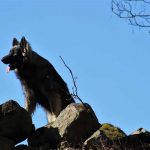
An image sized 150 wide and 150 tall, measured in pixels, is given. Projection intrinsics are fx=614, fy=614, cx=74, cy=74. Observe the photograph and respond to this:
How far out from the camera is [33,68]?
15742mm

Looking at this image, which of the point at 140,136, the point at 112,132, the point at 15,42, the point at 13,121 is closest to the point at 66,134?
the point at 112,132

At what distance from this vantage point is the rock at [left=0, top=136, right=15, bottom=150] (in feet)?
33.9

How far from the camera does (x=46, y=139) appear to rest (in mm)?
10859

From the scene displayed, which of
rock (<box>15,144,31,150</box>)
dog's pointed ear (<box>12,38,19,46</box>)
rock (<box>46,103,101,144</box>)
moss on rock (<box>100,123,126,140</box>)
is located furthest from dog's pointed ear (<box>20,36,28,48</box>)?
rock (<box>15,144,31,150</box>)

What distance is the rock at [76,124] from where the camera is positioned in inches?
434

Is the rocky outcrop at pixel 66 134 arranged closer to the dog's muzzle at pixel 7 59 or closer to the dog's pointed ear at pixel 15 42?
the dog's muzzle at pixel 7 59

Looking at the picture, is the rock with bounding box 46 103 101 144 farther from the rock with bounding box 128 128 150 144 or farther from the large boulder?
the rock with bounding box 128 128 150 144

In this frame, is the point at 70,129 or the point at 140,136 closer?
the point at 70,129

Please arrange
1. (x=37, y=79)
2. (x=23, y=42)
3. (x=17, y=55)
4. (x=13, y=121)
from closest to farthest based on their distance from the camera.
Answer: (x=13, y=121) < (x=37, y=79) < (x=17, y=55) < (x=23, y=42)

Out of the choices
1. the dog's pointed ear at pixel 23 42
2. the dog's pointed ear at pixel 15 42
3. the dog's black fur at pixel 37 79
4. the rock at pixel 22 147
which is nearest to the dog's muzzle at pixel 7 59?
the dog's black fur at pixel 37 79

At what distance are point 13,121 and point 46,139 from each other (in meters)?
0.69

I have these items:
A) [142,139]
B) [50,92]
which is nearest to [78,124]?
[142,139]

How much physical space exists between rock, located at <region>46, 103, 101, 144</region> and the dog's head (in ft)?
14.7

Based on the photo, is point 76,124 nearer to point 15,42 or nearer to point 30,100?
point 30,100
